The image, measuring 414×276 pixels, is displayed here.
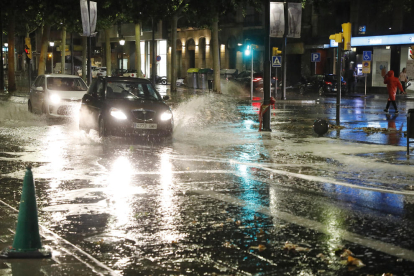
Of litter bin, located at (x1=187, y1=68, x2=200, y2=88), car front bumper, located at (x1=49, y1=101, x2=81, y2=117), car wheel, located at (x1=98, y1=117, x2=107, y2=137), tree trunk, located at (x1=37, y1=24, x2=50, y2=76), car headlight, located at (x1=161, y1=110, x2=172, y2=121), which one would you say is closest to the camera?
car wheel, located at (x1=98, y1=117, x2=107, y2=137)

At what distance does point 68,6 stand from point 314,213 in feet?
115

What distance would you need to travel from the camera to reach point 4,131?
701 inches

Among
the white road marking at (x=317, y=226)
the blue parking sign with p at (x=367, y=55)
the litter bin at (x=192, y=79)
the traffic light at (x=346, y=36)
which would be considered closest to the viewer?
the white road marking at (x=317, y=226)

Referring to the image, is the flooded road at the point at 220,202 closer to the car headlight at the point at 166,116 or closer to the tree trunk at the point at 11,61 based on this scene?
the car headlight at the point at 166,116

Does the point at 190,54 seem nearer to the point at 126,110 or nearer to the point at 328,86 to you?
the point at 328,86

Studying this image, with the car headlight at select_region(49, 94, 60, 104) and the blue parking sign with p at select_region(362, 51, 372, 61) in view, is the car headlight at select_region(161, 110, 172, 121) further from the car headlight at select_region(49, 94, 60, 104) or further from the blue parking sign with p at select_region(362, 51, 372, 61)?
the blue parking sign with p at select_region(362, 51, 372, 61)

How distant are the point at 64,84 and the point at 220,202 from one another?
16.0 meters

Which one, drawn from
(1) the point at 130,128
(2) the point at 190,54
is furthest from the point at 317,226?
(2) the point at 190,54

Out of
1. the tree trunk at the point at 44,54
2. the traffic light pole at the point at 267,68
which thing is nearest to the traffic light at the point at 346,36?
the traffic light pole at the point at 267,68

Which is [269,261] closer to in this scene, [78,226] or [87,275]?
[87,275]

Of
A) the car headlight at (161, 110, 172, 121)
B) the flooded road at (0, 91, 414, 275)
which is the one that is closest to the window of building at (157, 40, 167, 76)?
the flooded road at (0, 91, 414, 275)

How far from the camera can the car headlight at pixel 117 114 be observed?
1537cm

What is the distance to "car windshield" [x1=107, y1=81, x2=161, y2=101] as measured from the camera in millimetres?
16469

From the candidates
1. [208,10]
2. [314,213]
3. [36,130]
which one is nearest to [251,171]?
[314,213]
